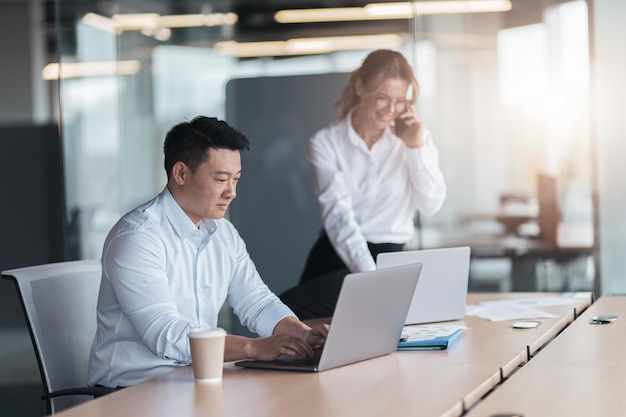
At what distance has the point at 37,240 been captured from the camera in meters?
6.06

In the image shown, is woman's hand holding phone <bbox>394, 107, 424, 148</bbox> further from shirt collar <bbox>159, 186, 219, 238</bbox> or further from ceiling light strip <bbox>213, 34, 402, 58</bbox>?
shirt collar <bbox>159, 186, 219, 238</bbox>

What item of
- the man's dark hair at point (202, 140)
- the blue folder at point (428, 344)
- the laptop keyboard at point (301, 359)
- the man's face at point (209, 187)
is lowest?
the blue folder at point (428, 344)

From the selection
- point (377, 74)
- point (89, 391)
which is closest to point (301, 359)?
point (89, 391)

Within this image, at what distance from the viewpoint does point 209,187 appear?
2791mm

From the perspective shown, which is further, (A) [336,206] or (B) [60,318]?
(A) [336,206]

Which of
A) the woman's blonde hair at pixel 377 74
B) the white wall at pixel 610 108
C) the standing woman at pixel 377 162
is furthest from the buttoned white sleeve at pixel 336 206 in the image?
the white wall at pixel 610 108

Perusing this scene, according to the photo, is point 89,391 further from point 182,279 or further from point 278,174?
point 278,174

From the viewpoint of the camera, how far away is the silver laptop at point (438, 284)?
2.95 metres

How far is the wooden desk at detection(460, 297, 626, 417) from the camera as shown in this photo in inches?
70.1

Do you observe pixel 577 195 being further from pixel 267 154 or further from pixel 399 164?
pixel 267 154

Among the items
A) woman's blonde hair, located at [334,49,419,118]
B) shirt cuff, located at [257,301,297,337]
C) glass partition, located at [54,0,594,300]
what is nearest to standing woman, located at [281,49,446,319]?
woman's blonde hair, located at [334,49,419,118]

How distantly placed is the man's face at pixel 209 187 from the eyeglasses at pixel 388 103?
5.11ft

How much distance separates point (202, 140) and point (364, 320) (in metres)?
0.81

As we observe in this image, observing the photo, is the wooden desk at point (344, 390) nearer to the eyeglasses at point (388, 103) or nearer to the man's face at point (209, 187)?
the man's face at point (209, 187)
